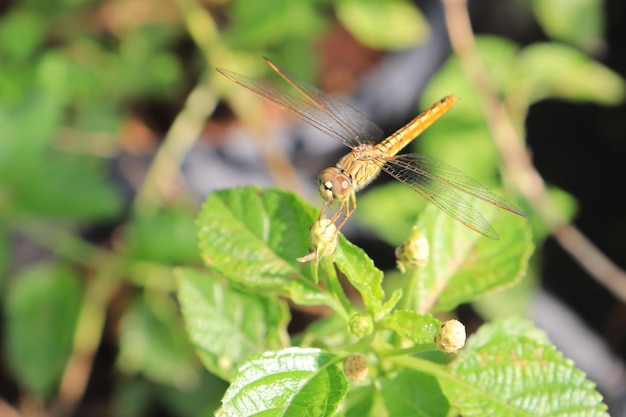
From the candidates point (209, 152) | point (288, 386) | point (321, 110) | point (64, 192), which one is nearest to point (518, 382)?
point (288, 386)

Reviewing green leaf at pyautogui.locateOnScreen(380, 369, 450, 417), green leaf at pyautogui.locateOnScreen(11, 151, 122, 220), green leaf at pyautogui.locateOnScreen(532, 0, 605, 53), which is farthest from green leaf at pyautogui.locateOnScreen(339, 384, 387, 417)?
green leaf at pyautogui.locateOnScreen(532, 0, 605, 53)

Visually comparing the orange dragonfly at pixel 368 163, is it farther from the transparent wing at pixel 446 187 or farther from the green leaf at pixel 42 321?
the green leaf at pixel 42 321

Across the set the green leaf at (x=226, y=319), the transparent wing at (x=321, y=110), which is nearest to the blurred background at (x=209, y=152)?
the transparent wing at (x=321, y=110)

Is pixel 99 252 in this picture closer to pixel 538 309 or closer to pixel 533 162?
pixel 538 309

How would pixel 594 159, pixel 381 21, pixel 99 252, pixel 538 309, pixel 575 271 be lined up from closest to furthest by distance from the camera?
pixel 99 252, pixel 538 309, pixel 381 21, pixel 575 271, pixel 594 159

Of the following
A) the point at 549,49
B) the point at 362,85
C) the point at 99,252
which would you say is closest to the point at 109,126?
the point at 99,252

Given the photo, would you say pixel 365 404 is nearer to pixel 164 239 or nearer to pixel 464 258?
pixel 464 258

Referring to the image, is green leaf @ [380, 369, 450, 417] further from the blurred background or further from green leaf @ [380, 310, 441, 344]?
the blurred background
